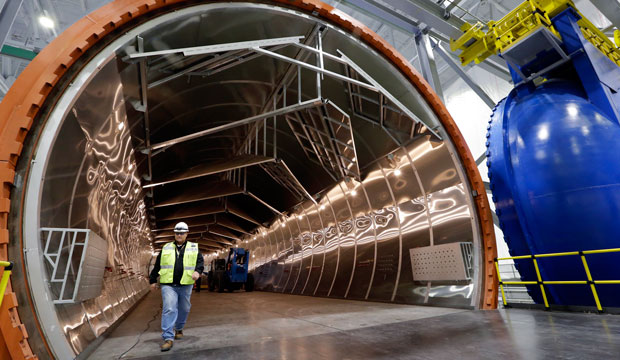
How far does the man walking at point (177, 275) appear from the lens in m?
4.78

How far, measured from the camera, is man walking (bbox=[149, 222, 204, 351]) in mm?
4778

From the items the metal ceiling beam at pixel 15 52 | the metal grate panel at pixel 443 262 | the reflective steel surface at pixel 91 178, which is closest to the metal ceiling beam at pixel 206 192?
the reflective steel surface at pixel 91 178

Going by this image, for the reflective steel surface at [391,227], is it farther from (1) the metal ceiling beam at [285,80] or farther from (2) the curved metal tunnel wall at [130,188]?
Answer: (1) the metal ceiling beam at [285,80]

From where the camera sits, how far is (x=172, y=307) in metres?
4.75

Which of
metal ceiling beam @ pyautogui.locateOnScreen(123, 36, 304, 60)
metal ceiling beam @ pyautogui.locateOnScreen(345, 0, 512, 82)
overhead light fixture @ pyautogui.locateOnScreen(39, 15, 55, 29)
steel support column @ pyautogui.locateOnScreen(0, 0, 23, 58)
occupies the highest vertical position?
overhead light fixture @ pyautogui.locateOnScreen(39, 15, 55, 29)

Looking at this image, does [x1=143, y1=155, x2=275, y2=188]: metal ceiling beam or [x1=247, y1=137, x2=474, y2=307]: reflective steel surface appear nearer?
[x1=247, y1=137, x2=474, y2=307]: reflective steel surface

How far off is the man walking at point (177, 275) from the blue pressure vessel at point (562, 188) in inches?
296

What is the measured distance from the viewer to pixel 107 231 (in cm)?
720

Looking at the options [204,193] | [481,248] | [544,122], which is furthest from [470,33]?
[204,193]

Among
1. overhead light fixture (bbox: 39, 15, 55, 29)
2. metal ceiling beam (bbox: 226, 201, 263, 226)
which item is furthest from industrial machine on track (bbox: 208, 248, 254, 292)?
overhead light fixture (bbox: 39, 15, 55, 29)

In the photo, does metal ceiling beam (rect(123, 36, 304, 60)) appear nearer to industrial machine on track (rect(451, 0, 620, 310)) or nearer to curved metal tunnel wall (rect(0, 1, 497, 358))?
curved metal tunnel wall (rect(0, 1, 497, 358))

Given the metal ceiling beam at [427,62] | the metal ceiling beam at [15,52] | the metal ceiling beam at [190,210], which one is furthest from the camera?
the metal ceiling beam at [190,210]

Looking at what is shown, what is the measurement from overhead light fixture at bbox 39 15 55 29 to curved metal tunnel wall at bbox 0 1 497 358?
882 centimetres

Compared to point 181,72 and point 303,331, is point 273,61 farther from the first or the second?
point 303,331
